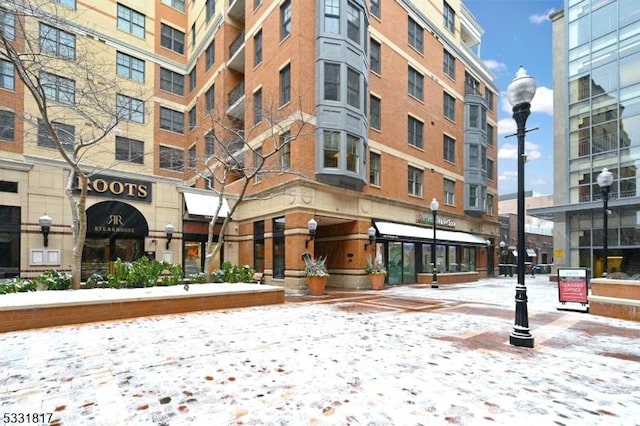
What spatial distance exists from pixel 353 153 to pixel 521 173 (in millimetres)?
12280

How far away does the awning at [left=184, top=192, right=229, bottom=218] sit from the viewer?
2141 cm

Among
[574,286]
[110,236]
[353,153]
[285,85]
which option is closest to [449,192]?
[353,153]

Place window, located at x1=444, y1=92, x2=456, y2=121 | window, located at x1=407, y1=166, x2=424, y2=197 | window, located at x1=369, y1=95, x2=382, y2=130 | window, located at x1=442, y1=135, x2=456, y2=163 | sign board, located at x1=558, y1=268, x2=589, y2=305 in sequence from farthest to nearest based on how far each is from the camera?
window, located at x1=444, y1=92, x2=456, y2=121 < window, located at x1=442, y1=135, x2=456, y2=163 < window, located at x1=407, y1=166, x2=424, y2=197 < window, located at x1=369, y1=95, x2=382, y2=130 < sign board, located at x1=558, y1=268, x2=589, y2=305

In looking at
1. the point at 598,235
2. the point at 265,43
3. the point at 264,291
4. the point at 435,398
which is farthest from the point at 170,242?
the point at 598,235

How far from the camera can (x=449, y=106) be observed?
29484 millimetres

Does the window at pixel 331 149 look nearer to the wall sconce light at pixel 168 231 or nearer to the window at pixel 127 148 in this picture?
the wall sconce light at pixel 168 231

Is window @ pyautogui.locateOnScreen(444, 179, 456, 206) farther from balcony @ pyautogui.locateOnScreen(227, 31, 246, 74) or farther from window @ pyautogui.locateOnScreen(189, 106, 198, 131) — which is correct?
window @ pyautogui.locateOnScreen(189, 106, 198, 131)

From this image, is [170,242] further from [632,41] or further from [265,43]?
[632,41]

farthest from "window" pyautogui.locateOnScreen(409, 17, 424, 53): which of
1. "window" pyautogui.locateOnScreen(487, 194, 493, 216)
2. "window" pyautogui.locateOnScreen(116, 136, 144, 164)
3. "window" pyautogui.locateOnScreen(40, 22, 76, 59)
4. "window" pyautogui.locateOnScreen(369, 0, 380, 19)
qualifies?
"window" pyautogui.locateOnScreen(116, 136, 144, 164)

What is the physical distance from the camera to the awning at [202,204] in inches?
843

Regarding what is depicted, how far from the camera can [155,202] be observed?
816 inches

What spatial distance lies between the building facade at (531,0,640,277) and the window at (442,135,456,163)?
7569 mm

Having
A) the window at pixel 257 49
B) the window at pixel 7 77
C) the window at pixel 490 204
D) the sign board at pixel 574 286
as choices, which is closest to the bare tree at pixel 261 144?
the window at pixel 257 49

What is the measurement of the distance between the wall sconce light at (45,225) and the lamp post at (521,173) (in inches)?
771
